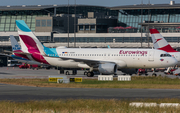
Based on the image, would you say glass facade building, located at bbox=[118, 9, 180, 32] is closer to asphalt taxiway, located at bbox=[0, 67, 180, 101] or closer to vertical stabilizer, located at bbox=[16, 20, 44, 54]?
vertical stabilizer, located at bbox=[16, 20, 44, 54]

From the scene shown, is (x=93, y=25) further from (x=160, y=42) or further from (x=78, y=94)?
(x=78, y=94)

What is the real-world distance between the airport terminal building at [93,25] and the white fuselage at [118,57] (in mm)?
42732

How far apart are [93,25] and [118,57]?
77831 mm

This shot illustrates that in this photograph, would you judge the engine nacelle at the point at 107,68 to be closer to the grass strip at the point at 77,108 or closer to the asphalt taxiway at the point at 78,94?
the asphalt taxiway at the point at 78,94

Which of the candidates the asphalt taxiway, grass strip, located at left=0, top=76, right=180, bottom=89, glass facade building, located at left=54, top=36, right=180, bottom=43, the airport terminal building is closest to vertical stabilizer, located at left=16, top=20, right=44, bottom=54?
grass strip, located at left=0, top=76, right=180, bottom=89

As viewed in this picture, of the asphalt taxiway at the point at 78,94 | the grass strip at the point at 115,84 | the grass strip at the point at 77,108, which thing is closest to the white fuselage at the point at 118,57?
the grass strip at the point at 115,84

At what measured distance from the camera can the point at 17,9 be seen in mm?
151625

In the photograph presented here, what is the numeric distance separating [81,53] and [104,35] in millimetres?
60455

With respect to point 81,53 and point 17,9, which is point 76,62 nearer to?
point 81,53

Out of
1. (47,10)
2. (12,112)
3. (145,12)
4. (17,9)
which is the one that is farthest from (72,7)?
(12,112)

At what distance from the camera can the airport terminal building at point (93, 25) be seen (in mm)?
111250

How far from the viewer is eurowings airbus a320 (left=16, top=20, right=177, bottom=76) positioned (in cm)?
5200

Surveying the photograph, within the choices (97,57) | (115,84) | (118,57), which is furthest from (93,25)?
(115,84)

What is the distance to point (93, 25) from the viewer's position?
130375mm
